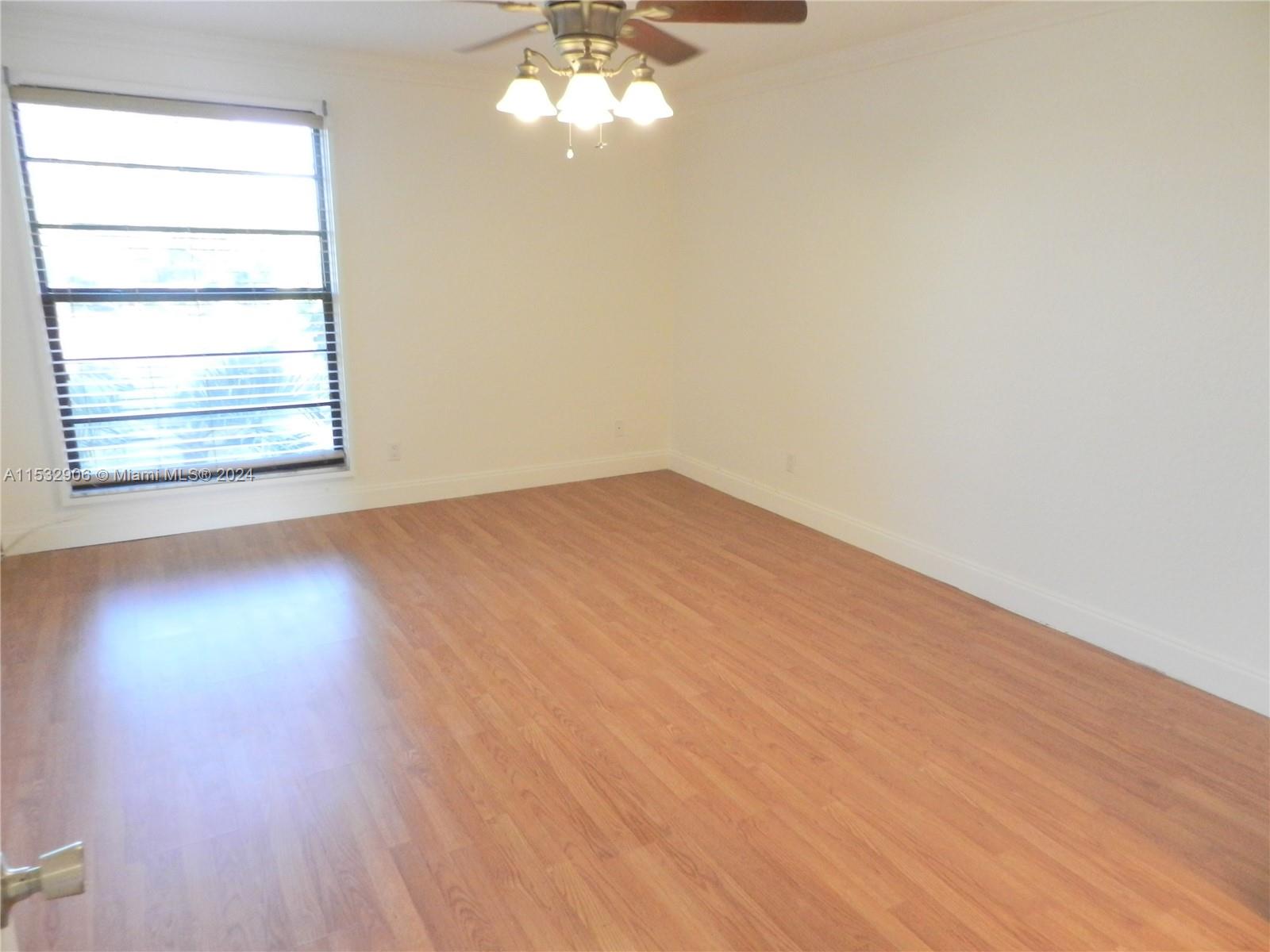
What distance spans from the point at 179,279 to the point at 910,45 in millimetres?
3599

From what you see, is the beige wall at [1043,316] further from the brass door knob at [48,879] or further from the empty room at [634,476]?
the brass door knob at [48,879]

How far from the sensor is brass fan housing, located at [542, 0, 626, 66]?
1903 millimetres

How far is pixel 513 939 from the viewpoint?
1746 millimetres

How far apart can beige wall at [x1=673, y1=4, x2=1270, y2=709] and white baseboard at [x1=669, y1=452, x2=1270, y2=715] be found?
0.01m

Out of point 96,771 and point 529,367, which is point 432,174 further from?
point 96,771

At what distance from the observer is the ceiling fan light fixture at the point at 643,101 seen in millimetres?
2129

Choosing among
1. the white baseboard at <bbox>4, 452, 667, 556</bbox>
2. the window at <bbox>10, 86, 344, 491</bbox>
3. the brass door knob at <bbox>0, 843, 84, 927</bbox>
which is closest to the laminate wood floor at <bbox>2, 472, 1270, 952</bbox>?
the white baseboard at <bbox>4, 452, 667, 556</bbox>

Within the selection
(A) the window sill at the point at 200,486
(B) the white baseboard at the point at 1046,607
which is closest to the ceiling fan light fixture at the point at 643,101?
(B) the white baseboard at the point at 1046,607

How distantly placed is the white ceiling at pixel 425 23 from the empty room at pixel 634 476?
0.12 feet

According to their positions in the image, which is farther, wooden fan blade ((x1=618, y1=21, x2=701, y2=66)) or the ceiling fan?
wooden fan blade ((x1=618, y1=21, x2=701, y2=66))

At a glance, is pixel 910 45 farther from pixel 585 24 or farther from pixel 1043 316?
pixel 585 24

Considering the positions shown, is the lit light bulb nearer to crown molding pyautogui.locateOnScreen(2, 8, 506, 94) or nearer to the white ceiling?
the white ceiling

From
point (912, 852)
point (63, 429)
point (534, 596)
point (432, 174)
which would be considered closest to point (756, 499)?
point (534, 596)

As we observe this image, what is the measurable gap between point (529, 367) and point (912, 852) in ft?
11.8
